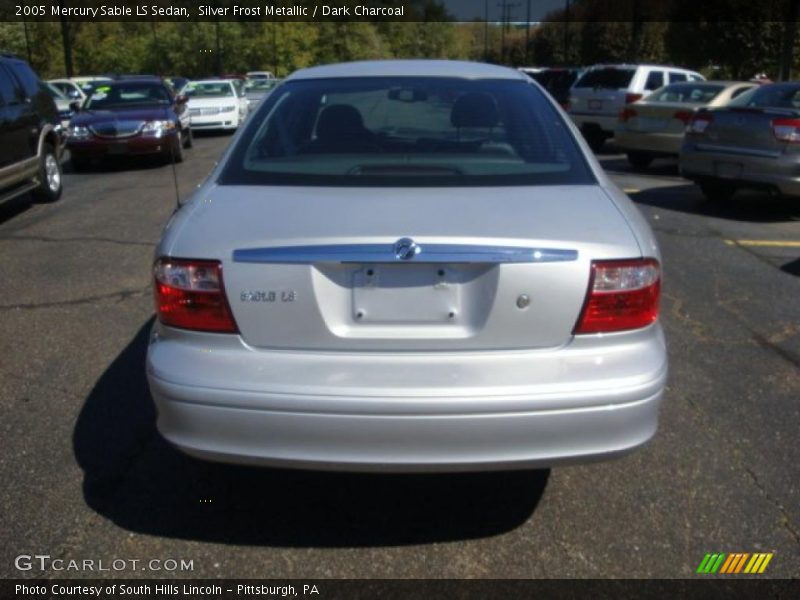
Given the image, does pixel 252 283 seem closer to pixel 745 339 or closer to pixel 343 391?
pixel 343 391

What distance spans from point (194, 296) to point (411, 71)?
1.78 metres

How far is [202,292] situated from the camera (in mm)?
2781

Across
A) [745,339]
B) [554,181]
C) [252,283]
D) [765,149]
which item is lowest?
[745,339]

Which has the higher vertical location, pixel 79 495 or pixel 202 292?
pixel 202 292

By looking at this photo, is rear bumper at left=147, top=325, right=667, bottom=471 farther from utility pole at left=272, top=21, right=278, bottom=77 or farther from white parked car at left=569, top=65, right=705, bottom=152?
utility pole at left=272, top=21, right=278, bottom=77

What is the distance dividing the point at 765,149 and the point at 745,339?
181 inches

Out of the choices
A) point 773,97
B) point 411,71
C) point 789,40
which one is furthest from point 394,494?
point 789,40

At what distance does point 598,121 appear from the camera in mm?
16641

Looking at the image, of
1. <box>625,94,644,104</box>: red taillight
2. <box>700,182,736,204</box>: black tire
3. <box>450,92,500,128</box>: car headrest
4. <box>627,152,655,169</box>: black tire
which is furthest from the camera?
<box>625,94,644,104</box>: red taillight

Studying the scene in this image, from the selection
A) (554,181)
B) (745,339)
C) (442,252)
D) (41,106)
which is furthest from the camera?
(41,106)

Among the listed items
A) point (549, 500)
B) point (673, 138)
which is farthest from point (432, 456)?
point (673, 138)

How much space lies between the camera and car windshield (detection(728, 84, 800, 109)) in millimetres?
9634

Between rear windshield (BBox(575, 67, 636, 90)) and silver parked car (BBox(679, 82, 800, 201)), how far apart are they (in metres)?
6.24

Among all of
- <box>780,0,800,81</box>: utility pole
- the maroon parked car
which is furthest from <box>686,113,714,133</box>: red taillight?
<box>780,0,800,81</box>: utility pole
